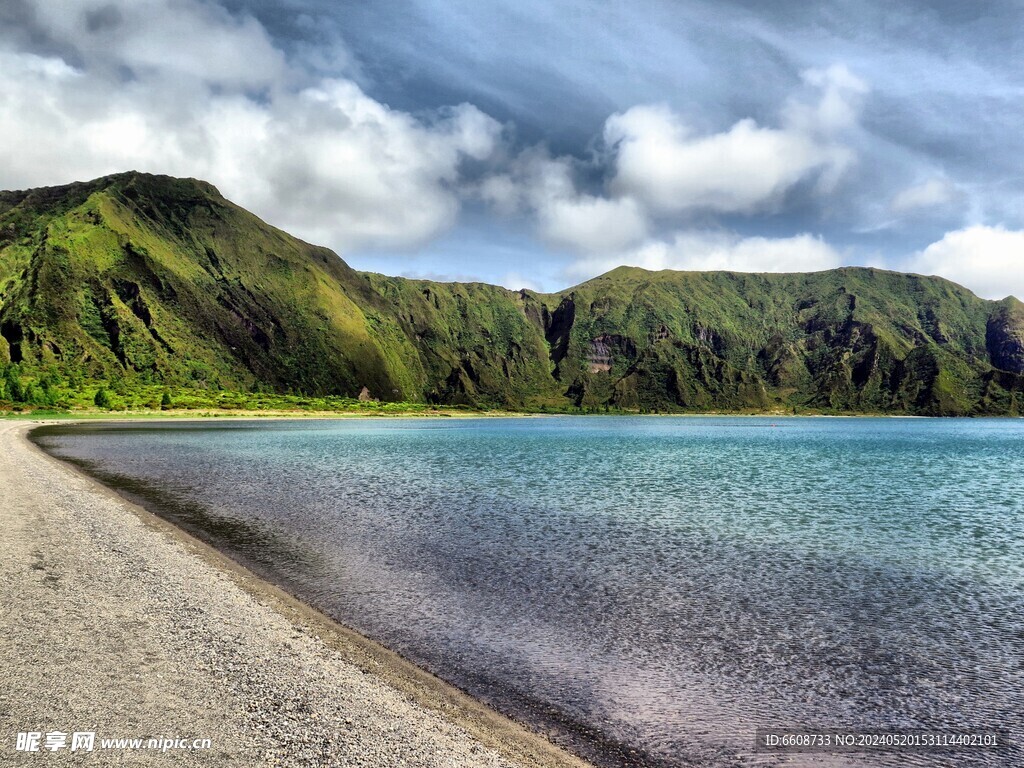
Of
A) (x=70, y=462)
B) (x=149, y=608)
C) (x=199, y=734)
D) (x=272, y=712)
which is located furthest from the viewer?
(x=70, y=462)

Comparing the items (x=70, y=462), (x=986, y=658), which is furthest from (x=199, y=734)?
(x=70, y=462)

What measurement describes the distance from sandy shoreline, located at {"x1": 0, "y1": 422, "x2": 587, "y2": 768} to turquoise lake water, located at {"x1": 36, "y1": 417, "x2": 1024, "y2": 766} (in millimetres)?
1490

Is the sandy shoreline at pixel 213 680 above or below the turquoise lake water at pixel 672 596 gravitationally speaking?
above

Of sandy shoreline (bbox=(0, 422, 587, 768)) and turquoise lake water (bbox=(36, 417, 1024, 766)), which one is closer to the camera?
sandy shoreline (bbox=(0, 422, 587, 768))

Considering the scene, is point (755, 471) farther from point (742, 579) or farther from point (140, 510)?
point (140, 510)

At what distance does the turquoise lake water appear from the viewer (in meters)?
12.3

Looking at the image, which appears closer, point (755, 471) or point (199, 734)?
point (199, 734)

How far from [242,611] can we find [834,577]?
2059 centimetres

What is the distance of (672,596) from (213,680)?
14020mm

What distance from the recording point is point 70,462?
5619 cm

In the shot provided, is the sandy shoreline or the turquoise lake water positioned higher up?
the sandy shoreline

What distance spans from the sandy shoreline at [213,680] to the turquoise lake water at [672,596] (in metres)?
1.49

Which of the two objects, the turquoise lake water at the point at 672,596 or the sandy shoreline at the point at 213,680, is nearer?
the sandy shoreline at the point at 213,680

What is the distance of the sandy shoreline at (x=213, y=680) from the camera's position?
31.5ft
